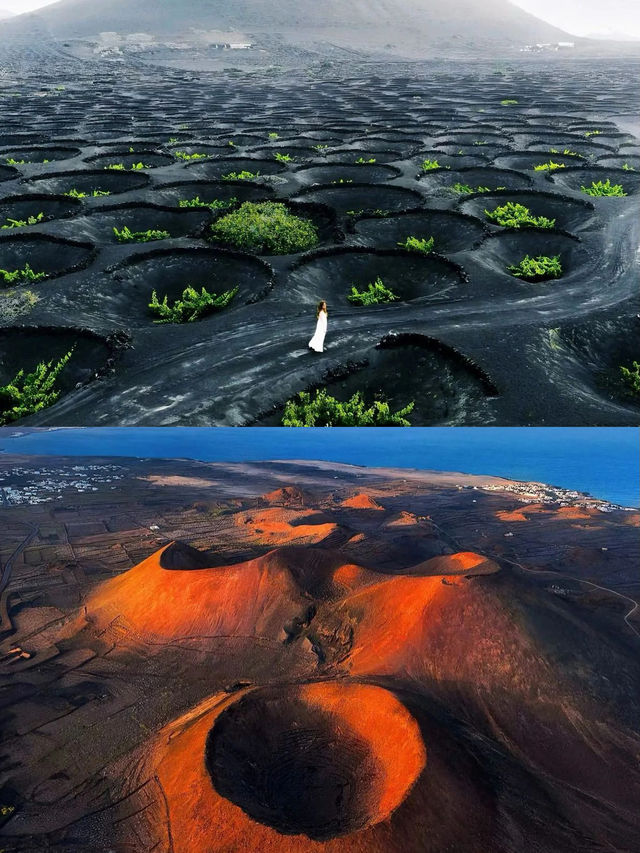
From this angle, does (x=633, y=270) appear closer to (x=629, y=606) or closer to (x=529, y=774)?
(x=629, y=606)

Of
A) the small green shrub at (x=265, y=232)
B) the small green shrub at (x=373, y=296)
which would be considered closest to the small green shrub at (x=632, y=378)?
the small green shrub at (x=373, y=296)

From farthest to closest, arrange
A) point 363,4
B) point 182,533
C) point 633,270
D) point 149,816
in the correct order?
1. point 363,4
2. point 633,270
3. point 182,533
4. point 149,816

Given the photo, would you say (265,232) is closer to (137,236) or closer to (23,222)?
(137,236)

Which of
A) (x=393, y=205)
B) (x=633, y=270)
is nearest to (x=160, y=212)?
(x=393, y=205)

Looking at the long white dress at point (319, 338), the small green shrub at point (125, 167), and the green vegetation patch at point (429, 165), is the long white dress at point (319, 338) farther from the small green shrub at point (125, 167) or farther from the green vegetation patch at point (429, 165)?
the small green shrub at point (125, 167)

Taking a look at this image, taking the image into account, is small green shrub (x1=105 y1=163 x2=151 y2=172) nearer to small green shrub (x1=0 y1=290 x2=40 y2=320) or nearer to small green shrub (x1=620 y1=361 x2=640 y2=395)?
small green shrub (x1=0 y1=290 x2=40 y2=320)
